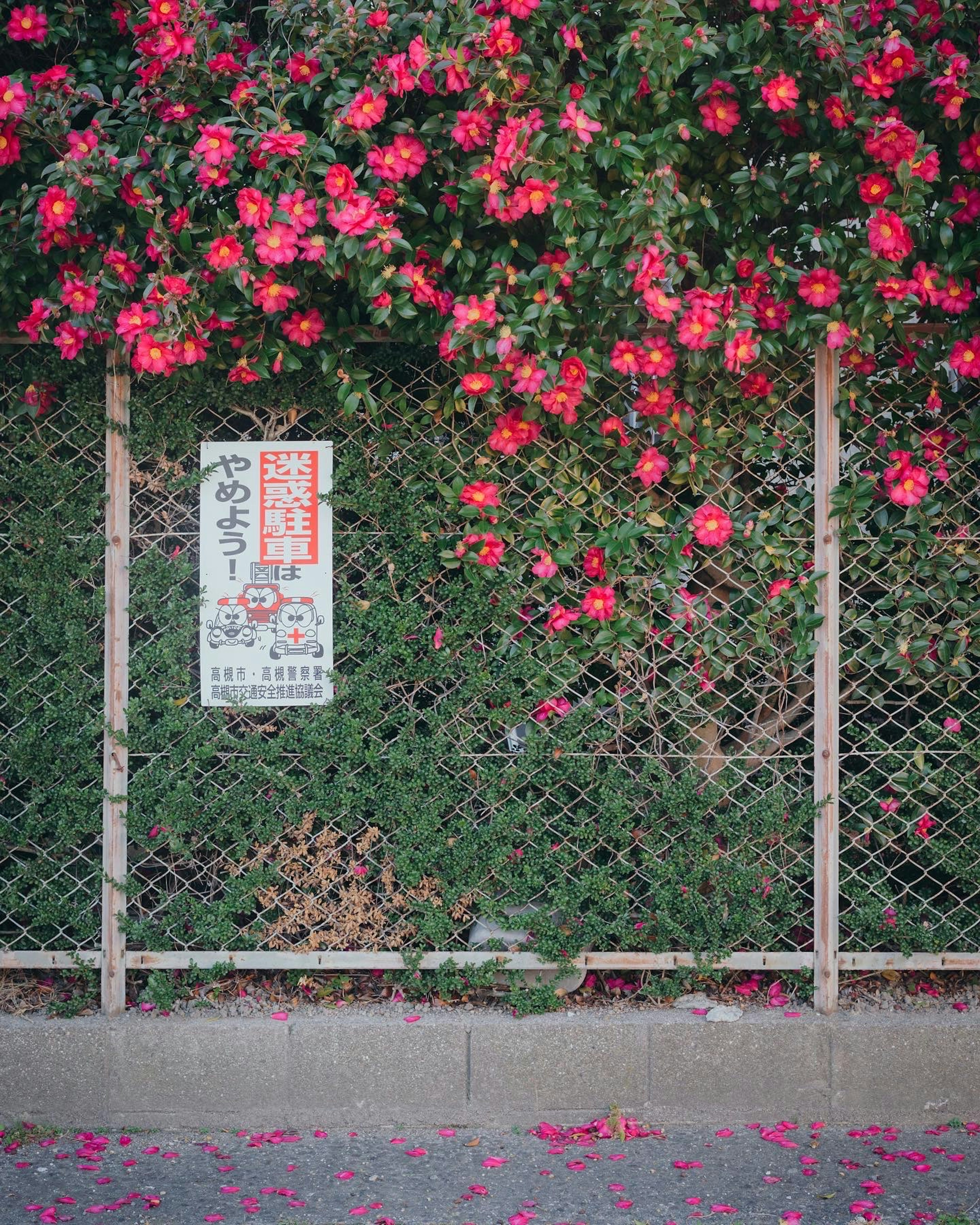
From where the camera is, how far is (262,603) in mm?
3311

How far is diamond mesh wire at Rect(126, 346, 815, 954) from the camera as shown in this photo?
3266 millimetres

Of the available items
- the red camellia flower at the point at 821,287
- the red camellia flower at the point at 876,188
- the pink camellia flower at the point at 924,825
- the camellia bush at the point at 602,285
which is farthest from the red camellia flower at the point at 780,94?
the pink camellia flower at the point at 924,825

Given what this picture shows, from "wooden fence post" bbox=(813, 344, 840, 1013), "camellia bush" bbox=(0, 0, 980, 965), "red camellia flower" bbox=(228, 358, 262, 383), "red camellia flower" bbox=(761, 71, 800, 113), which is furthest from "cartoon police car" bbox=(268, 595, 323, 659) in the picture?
"red camellia flower" bbox=(761, 71, 800, 113)

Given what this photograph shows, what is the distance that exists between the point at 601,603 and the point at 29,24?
237 centimetres

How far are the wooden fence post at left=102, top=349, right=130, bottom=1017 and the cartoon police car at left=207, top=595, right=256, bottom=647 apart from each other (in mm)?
284

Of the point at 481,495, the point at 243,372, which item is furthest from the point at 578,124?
the point at 243,372

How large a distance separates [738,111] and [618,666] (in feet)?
5.57

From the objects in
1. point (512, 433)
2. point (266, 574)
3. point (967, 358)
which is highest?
point (967, 358)

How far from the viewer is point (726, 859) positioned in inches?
130

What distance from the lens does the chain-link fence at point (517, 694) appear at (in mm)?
3268

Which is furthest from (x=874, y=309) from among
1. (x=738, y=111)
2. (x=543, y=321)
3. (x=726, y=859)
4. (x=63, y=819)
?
(x=63, y=819)

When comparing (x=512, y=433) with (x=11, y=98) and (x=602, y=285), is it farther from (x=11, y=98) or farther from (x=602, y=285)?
(x=11, y=98)

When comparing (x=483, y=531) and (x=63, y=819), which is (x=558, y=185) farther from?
(x=63, y=819)

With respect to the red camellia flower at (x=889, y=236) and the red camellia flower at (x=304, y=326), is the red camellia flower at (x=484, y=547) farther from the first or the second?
the red camellia flower at (x=889, y=236)
